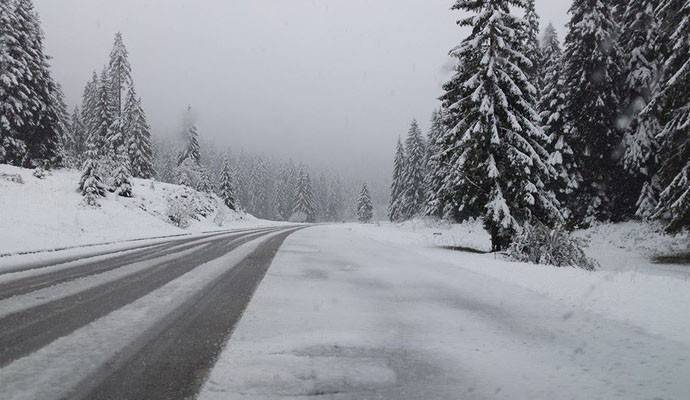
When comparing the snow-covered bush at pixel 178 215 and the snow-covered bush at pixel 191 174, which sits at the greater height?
the snow-covered bush at pixel 191 174

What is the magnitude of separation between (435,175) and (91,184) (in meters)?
27.3

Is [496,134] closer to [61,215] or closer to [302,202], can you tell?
[61,215]

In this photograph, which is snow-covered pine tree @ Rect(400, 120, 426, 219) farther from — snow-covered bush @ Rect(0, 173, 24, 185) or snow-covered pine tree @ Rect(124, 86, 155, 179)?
snow-covered bush @ Rect(0, 173, 24, 185)

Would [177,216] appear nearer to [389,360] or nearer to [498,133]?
[498,133]

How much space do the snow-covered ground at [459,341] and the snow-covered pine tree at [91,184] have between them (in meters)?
17.8

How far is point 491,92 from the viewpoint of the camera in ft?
46.8

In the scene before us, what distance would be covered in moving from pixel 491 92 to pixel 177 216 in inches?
839

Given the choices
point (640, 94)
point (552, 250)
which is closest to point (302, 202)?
point (640, 94)

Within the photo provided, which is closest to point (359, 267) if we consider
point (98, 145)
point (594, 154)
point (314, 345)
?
point (314, 345)

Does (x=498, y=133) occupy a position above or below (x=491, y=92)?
below

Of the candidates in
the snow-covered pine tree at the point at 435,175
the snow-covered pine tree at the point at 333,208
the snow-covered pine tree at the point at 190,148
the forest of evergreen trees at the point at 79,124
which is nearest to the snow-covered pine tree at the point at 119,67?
the forest of evergreen trees at the point at 79,124

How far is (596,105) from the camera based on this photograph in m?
22.3

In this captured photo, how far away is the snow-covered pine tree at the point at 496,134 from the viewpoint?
44.5 feet

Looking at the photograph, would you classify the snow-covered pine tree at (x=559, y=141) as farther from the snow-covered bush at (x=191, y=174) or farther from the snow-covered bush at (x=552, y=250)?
the snow-covered bush at (x=191, y=174)
